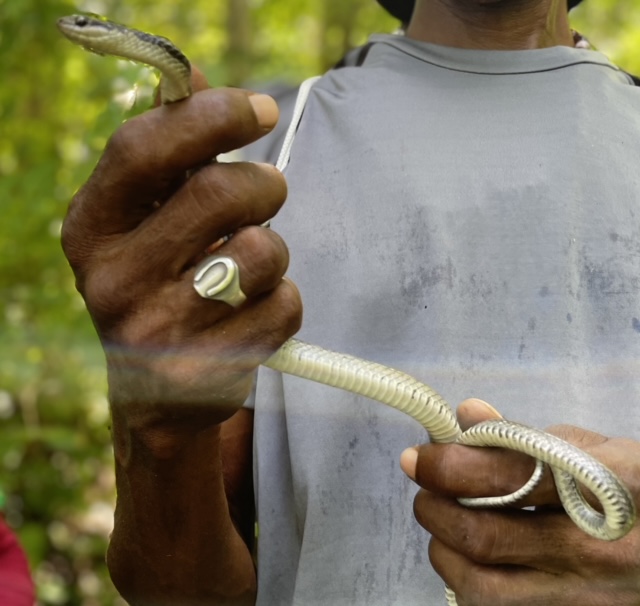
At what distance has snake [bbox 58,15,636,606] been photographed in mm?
1070

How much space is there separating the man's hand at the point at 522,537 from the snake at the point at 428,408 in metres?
0.02

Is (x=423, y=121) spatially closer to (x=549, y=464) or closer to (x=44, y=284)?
(x=549, y=464)

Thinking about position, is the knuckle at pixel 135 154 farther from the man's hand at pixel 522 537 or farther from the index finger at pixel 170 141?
the man's hand at pixel 522 537

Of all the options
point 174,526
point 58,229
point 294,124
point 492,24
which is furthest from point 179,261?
point 58,229

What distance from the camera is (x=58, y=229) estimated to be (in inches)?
127

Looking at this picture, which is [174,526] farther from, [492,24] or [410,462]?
[492,24]

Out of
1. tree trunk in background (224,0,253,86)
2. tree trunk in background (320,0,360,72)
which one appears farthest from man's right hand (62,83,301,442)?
tree trunk in background (320,0,360,72)

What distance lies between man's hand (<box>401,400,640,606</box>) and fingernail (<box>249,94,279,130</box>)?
18.8 inches

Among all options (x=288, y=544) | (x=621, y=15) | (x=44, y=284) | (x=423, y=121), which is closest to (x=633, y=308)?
(x=423, y=121)

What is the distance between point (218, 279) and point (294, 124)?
69cm

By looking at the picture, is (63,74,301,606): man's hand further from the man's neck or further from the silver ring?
the man's neck

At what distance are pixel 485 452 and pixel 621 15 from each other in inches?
291

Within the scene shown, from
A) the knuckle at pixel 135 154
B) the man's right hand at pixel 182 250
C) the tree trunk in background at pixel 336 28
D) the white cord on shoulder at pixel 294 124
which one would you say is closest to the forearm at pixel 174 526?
the man's right hand at pixel 182 250

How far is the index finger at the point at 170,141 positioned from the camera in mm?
1042
